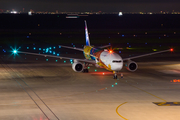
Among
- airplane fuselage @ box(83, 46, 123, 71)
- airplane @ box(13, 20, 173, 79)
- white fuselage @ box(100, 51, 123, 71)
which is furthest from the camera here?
airplane @ box(13, 20, 173, 79)

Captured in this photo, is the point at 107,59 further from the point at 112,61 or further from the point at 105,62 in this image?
the point at 112,61

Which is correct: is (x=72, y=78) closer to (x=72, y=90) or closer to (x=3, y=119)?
(x=72, y=90)

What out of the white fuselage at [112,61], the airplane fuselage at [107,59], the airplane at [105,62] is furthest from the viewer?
the airplane at [105,62]

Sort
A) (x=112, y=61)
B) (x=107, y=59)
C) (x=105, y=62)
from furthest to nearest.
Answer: (x=105, y=62) < (x=107, y=59) < (x=112, y=61)

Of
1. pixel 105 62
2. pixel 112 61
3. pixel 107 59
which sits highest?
pixel 107 59

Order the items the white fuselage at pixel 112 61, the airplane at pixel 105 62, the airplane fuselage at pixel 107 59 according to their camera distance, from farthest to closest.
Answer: the airplane at pixel 105 62 < the airplane fuselage at pixel 107 59 < the white fuselage at pixel 112 61

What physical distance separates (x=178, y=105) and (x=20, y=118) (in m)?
12.9

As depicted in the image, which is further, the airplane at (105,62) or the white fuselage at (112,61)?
the airplane at (105,62)

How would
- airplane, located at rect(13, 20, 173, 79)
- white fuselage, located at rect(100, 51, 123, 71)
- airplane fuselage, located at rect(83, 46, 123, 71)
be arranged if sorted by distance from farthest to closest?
airplane, located at rect(13, 20, 173, 79)
airplane fuselage, located at rect(83, 46, 123, 71)
white fuselage, located at rect(100, 51, 123, 71)

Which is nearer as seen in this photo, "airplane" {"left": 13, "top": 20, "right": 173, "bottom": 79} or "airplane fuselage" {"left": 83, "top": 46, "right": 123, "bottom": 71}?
"airplane fuselage" {"left": 83, "top": 46, "right": 123, "bottom": 71}

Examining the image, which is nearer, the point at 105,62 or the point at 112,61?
the point at 112,61

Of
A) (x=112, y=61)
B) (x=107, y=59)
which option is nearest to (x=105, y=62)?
(x=107, y=59)

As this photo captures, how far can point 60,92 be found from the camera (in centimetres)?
2858

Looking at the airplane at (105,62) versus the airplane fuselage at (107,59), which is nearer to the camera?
the airplane fuselage at (107,59)
